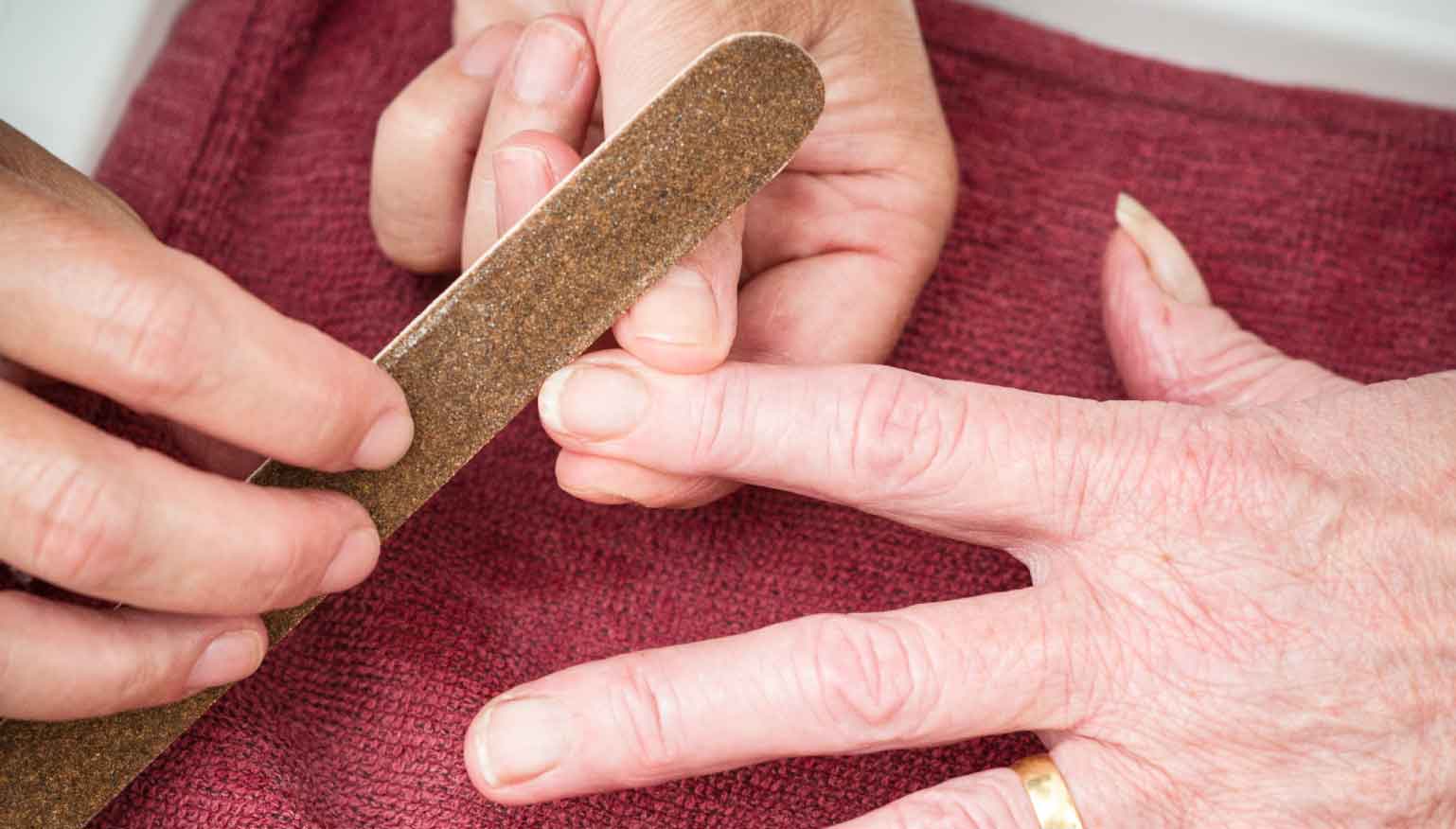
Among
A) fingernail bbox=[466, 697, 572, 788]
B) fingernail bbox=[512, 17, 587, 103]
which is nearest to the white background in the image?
fingernail bbox=[512, 17, 587, 103]

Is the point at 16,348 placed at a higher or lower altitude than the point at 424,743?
higher

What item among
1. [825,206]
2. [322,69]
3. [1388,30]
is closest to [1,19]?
[322,69]

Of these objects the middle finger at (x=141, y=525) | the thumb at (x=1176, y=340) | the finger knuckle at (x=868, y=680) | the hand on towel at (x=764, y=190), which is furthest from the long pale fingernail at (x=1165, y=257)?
the middle finger at (x=141, y=525)

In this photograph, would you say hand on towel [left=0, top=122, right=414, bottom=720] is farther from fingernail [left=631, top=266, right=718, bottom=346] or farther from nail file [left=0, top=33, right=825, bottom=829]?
fingernail [left=631, top=266, right=718, bottom=346]

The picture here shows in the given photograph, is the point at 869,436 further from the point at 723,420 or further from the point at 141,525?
the point at 141,525

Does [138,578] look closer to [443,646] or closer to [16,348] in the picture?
[16,348]

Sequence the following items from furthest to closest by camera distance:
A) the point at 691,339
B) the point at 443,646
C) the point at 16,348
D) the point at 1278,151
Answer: the point at 1278,151 → the point at 443,646 → the point at 691,339 → the point at 16,348

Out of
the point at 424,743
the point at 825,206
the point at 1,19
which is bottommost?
the point at 424,743
